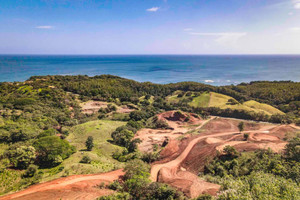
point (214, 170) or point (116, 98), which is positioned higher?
point (116, 98)

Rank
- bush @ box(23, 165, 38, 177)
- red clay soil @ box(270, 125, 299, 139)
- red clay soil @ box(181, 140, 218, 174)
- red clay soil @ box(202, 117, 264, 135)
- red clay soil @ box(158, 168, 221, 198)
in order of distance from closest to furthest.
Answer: red clay soil @ box(158, 168, 221, 198) < bush @ box(23, 165, 38, 177) < red clay soil @ box(181, 140, 218, 174) < red clay soil @ box(270, 125, 299, 139) < red clay soil @ box(202, 117, 264, 135)

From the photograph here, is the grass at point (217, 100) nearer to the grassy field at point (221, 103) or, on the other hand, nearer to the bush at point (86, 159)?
the grassy field at point (221, 103)

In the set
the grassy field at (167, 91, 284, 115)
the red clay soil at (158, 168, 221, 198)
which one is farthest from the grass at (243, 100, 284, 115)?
the red clay soil at (158, 168, 221, 198)

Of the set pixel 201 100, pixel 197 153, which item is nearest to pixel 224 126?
pixel 197 153

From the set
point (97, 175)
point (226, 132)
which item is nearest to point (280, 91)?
point (226, 132)

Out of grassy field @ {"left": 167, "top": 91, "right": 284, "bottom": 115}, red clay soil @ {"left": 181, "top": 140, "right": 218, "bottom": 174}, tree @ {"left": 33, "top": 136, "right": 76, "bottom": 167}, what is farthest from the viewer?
grassy field @ {"left": 167, "top": 91, "right": 284, "bottom": 115}

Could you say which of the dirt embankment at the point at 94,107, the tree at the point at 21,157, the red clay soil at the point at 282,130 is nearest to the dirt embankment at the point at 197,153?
the red clay soil at the point at 282,130

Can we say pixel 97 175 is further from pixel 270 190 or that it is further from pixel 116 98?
pixel 116 98

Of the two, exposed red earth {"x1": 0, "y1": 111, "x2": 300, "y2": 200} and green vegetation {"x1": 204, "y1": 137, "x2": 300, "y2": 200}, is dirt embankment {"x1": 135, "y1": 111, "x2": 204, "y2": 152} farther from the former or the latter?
green vegetation {"x1": 204, "y1": 137, "x2": 300, "y2": 200}
